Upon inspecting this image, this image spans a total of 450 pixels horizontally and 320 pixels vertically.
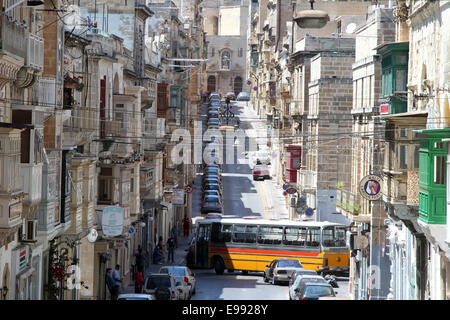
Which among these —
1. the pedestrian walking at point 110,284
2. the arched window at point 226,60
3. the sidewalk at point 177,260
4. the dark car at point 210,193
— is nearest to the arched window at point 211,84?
the arched window at point 226,60

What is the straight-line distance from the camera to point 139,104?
44844 millimetres

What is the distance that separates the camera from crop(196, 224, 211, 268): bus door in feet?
163

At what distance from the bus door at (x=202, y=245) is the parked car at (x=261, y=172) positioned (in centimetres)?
3826

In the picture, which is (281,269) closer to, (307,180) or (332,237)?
(332,237)

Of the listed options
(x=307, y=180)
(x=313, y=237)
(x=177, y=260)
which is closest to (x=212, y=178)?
(x=307, y=180)

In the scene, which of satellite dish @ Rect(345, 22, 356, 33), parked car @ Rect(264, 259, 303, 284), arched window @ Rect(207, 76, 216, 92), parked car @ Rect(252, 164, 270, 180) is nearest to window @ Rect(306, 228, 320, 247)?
parked car @ Rect(264, 259, 303, 284)

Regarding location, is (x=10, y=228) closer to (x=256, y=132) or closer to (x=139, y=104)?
(x=139, y=104)

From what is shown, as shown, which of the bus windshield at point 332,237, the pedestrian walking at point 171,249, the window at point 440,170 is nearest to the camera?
the window at point 440,170

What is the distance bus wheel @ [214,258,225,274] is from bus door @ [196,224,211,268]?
0.44 m

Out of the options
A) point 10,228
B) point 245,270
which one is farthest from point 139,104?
point 10,228

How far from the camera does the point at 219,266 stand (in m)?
49.6

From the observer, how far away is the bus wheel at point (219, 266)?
4950 cm

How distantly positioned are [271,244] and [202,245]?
11.6ft

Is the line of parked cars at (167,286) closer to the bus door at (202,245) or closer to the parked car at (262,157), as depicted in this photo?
the bus door at (202,245)
